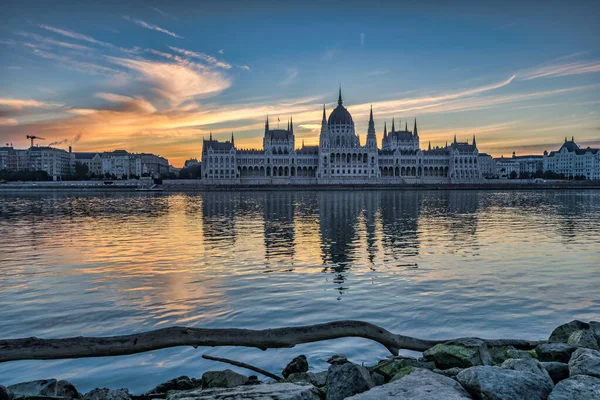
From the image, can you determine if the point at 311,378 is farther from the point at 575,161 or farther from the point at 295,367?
the point at 575,161

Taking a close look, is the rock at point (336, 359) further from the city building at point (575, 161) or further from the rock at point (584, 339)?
the city building at point (575, 161)

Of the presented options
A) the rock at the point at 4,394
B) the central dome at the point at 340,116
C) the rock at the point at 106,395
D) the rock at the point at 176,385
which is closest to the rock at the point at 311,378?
the rock at the point at 176,385

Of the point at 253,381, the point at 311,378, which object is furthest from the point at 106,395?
the point at 311,378

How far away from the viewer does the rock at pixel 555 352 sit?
662cm

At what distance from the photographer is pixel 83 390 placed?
6840 mm

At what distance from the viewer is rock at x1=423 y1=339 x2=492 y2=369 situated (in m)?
6.54

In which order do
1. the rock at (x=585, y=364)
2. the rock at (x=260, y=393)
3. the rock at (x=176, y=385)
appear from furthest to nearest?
the rock at (x=176, y=385) → the rock at (x=585, y=364) → the rock at (x=260, y=393)

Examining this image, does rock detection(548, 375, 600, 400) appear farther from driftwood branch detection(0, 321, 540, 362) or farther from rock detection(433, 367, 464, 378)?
driftwood branch detection(0, 321, 540, 362)

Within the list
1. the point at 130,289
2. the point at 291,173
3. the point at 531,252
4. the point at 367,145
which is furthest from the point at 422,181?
the point at 130,289

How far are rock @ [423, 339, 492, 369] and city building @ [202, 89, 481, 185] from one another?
138927mm

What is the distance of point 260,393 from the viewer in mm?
5223

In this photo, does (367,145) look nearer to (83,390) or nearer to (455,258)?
(455,258)

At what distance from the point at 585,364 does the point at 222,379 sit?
14.6 ft

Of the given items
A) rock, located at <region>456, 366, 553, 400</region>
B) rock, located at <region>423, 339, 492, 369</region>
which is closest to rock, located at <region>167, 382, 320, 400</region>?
rock, located at <region>456, 366, 553, 400</region>
